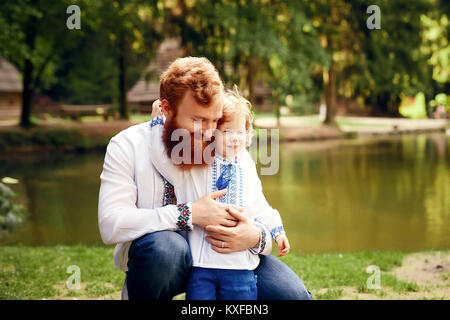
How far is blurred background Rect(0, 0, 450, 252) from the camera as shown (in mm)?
7957

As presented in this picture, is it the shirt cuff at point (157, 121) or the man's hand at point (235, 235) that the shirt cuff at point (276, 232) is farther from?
the shirt cuff at point (157, 121)

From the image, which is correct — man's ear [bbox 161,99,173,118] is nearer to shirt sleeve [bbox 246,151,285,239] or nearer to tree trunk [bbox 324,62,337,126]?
shirt sleeve [bbox 246,151,285,239]

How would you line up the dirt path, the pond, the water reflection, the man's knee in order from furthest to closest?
the pond → the water reflection → the dirt path → the man's knee

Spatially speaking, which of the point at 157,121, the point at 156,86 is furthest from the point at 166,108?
the point at 156,86

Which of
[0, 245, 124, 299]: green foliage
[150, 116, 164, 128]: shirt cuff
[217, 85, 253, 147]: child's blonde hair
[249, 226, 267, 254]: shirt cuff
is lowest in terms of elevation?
[0, 245, 124, 299]: green foliage

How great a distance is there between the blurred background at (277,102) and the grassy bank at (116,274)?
0.84 metres

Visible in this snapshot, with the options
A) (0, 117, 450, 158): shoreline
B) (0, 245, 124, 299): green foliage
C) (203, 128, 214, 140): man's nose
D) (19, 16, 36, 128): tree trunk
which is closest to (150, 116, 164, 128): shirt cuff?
(203, 128, 214, 140): man's nose

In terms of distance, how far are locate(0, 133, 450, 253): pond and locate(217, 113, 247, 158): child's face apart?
3.87 metres

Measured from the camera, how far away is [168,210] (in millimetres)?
2541

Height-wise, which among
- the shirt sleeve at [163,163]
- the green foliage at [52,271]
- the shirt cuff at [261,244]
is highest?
the shirt sleeve at [163,163]

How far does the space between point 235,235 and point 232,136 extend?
0.52 m

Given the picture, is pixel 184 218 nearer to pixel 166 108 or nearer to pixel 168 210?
pixel 168 210

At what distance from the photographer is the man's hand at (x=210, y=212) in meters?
2.53

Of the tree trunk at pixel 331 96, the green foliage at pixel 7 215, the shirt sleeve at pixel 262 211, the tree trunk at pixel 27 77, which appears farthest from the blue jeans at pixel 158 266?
the tree trunk at pixel 331 96
